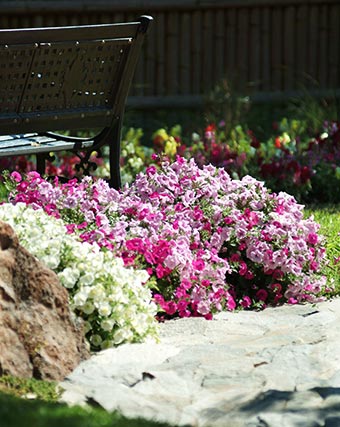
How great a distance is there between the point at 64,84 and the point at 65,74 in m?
0.06

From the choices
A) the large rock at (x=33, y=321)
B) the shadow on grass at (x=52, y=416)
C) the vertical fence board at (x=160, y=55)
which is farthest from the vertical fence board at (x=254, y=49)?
the shadow on grass at (x=52, y=416)

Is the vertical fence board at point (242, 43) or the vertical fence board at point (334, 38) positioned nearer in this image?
the vertical fence board at point (242, 43)

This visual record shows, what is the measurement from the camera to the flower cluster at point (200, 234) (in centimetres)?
555

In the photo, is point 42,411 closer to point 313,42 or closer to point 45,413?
point 45,413

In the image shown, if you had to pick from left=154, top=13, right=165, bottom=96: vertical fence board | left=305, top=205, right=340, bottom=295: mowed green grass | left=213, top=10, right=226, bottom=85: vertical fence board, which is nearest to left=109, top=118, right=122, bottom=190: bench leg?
left=305, top=205, right=340, bottom=295: mowed green grass

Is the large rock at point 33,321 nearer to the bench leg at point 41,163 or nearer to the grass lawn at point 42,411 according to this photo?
the grass lawn at point 42,411

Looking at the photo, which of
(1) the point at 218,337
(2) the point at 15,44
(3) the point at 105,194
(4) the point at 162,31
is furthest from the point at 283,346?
(4) the point at 162,31

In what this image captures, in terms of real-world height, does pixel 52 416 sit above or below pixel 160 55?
above

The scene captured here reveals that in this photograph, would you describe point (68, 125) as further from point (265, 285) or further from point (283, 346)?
point (283, 346)

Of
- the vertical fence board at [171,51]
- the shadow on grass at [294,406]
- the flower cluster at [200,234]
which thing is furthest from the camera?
the vertical fence board at [171,51]

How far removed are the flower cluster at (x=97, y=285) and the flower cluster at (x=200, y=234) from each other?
38 cm

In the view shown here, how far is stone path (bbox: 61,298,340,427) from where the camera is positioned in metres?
4.14

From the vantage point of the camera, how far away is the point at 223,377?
450cm

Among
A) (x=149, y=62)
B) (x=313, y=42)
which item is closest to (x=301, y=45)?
(x=313, y=42)
